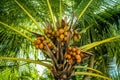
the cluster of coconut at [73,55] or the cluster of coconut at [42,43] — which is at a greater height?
the cluster of coconut at [42,43]

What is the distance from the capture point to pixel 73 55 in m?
4.74

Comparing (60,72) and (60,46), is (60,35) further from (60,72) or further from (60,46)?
(60,72)

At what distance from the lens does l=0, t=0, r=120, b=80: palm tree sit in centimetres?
479

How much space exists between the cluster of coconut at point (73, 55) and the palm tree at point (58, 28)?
35 millimetres

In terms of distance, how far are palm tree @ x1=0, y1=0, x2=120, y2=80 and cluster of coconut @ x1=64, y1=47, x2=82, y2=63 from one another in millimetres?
35

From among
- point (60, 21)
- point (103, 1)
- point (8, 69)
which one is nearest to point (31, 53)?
point (8, 69)

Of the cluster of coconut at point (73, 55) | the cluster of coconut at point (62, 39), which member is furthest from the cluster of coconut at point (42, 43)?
the cluster of coconut at point (73, 55)

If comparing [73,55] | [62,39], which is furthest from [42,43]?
[73,55]

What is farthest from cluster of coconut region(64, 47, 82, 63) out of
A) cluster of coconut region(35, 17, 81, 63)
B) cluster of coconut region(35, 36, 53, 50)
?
cluster of coconut region(35, 36, 53, 50)

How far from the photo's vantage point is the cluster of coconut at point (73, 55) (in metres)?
4.70

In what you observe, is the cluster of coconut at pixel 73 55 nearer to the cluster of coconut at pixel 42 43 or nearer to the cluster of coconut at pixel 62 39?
the cluster of coconut at pixel 62 39

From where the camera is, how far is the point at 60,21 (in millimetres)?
4996

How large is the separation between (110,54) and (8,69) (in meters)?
2.59

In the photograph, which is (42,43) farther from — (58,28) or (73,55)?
(73,55)
